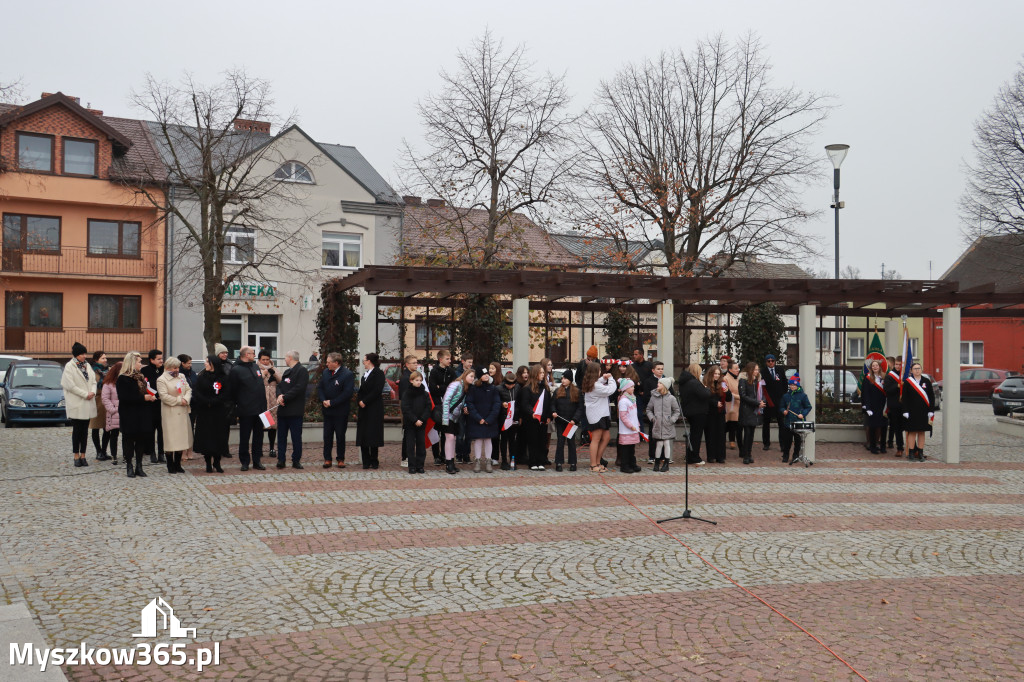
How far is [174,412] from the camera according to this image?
12.5 meters

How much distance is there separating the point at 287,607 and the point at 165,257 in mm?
30869

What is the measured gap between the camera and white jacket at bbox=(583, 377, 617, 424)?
1358 cm

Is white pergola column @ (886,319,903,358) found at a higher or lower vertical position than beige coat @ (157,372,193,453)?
higher

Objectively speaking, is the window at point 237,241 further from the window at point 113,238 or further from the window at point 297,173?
the window at point 113,238

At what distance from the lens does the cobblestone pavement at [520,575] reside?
17.8 ft

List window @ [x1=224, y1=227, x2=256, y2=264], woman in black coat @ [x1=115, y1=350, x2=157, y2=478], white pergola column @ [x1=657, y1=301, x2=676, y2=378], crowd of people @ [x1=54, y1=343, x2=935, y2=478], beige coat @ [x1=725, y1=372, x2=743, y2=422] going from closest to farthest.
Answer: woman in black coat @ [x1=115, y1=350, x2=157, y2=478]
crowd of people @ [x1=54, y1=343, x2=935, y2=478]
beige coat @ [x1=725, y1=372, x2=743, y2=422]
white pergola column @ [x1=657, y1=301, x2=676, y2=378]
window @ [x1=224, y1=227, x2=256, y2=264]

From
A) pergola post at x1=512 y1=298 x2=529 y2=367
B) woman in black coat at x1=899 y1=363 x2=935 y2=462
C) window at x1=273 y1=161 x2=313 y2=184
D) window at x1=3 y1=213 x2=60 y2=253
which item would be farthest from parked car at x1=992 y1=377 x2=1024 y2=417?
window at x1=3 y1=213 x2=60 y2=253

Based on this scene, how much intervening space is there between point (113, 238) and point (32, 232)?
9.71 ft

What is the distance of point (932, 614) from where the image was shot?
6.40 meters

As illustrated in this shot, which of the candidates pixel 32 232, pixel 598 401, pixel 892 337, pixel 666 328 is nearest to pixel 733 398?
pixel 666 328

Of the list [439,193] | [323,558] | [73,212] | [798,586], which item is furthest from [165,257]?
[798,586]

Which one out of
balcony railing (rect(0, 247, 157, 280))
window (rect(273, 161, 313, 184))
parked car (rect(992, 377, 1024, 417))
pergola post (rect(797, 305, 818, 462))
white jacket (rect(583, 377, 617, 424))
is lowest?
parked car (rect(992, 377, 1024, 417))

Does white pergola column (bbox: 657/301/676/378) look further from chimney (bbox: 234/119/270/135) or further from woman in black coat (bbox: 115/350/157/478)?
chimney (bbox: 234/119/270/135)

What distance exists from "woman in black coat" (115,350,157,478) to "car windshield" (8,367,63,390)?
421 inches
